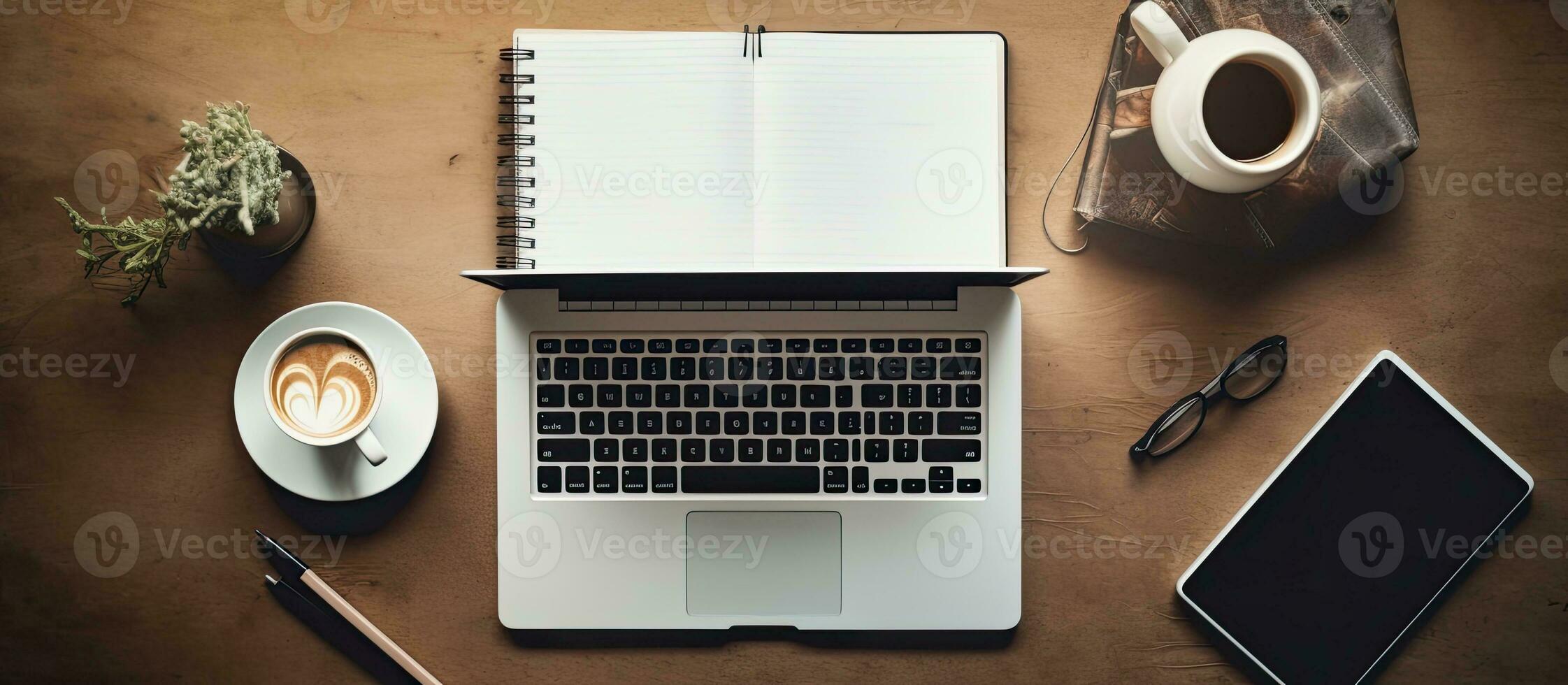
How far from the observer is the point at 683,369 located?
32.5 inches

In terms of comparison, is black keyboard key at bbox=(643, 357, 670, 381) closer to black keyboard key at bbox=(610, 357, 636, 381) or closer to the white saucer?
black keyboard key at bbox=(610, 357, 636, 381)

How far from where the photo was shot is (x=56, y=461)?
0.90 meters

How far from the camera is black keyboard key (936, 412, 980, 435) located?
82 centimetres

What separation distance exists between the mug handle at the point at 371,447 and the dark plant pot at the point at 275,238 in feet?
0.84

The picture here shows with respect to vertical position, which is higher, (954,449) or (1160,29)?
(1160,29)

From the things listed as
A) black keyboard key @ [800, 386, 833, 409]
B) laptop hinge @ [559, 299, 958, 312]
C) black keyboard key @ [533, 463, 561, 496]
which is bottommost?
black keyboard key @ [533, 463, 561, 496]

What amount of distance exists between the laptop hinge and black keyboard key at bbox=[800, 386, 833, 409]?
0.08 metres

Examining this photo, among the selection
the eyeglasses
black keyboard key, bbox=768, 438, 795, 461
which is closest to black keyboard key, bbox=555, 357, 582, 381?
black keyboard key, bbox=768, 438, 795, 461

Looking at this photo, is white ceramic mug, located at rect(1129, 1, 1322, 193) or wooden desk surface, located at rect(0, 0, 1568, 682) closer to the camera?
white ceramic mug, located at rect(1129, 1, 1322, 193)

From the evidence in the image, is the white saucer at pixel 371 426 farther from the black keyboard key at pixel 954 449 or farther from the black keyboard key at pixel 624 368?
the black keyboard key at pixel 954 449

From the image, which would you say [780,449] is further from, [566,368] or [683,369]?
[566,368]

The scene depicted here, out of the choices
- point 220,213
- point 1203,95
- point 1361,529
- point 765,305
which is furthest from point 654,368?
point 1361,529

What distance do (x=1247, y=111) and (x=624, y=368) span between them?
2.27 feet

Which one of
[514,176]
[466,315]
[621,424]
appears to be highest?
[514,176]
